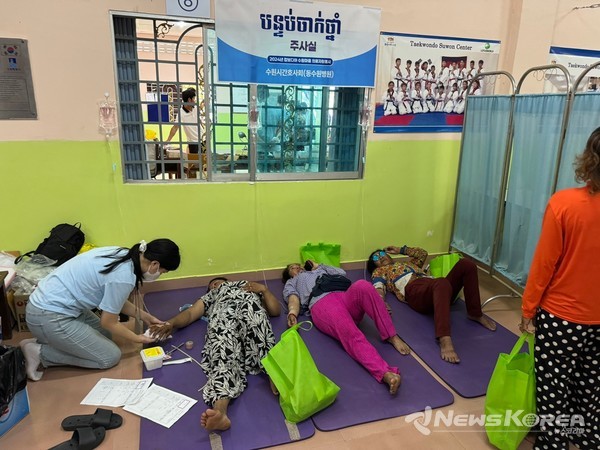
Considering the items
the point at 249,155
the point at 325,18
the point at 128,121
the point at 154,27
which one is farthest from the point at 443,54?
the point at 128,121

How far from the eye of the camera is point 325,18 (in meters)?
3.26

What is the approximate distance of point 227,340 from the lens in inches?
88.6

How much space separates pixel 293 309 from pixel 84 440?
1.43 meters

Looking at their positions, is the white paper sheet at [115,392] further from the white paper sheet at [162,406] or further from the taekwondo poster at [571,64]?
the taekwondo poster at [571,64]

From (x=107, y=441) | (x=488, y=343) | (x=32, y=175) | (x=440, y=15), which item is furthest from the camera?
(x=440, y=15)

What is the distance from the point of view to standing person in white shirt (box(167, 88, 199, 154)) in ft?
10.7

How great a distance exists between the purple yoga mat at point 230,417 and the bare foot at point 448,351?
101 centimetres

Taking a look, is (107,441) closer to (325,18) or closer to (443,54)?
(325,18)

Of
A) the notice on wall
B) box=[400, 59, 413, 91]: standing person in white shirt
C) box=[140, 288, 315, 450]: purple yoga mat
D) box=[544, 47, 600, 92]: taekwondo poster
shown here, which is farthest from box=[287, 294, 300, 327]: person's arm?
box=[544, 47, 600, 92]: taekwondo poster

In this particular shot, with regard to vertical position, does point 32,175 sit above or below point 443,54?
below

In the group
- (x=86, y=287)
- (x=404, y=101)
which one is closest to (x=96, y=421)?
(x=86, y=287)

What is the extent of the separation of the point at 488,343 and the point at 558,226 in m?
1.42

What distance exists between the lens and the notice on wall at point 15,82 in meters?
2.73

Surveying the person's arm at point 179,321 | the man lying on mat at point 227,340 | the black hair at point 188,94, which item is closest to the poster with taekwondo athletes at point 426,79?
the black hair at point 188,94
